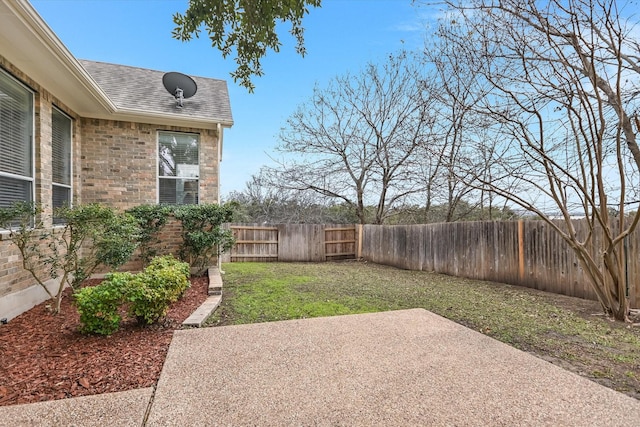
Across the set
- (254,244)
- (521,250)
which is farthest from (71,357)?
(254,244)

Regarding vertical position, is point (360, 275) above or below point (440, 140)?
below

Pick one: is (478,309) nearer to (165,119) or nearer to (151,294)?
(151,294)

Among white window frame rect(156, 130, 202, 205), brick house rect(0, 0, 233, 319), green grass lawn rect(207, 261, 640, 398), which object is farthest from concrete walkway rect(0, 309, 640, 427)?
white window frame rect(156, 130, 202, 205)

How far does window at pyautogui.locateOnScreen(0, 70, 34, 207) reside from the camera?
13.8 feet

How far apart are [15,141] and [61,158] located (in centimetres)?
161

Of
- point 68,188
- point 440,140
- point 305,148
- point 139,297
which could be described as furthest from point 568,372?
point 305,148

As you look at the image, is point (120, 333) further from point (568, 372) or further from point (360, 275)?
point (360, 275)

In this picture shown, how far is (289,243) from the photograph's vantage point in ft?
40.6

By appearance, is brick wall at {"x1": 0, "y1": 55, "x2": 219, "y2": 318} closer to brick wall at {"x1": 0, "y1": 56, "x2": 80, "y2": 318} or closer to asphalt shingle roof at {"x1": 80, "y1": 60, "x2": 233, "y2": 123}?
asphalt shingle roof at {"x1": 80, "y1": 60, "x2": 233, "y2": 123}

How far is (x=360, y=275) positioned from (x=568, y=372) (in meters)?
6.00

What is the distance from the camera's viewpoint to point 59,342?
3.35 metres

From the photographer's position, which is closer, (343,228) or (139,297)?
(139,297)

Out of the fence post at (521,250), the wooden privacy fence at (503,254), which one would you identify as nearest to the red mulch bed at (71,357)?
the wooden privacy fence at (503,254)

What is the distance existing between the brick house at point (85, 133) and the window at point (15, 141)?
0.01m
